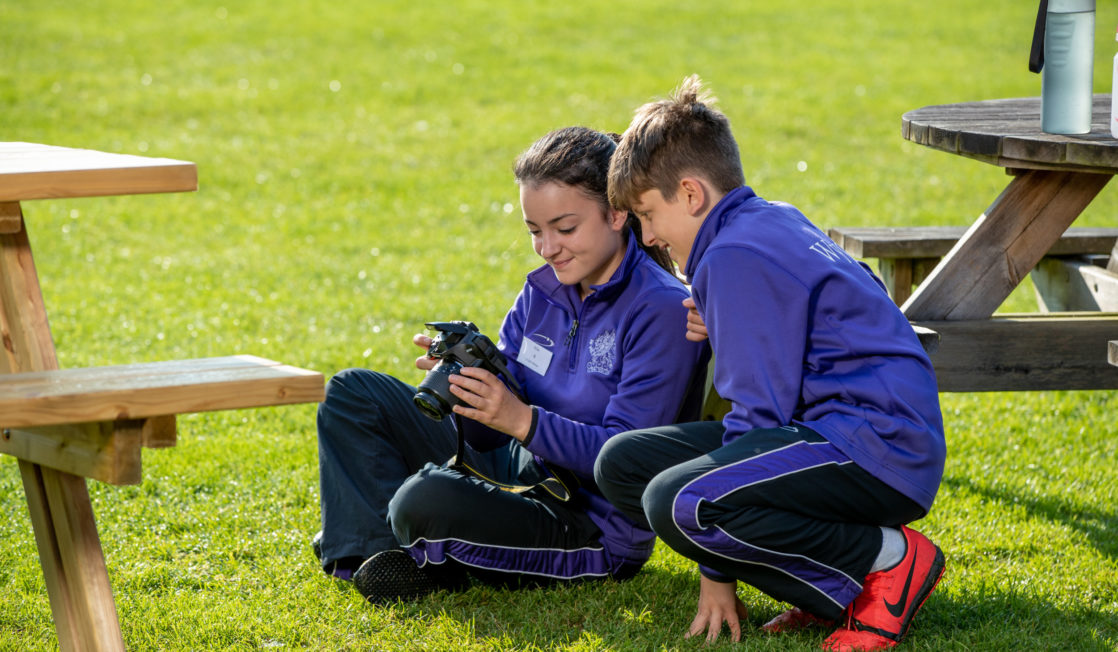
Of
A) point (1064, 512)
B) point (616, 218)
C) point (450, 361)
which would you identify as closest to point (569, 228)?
point (616, 218)

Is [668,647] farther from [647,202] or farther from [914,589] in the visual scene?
[647,202]

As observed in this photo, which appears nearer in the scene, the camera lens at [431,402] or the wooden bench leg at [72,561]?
the wooden bench leg at [72,561]

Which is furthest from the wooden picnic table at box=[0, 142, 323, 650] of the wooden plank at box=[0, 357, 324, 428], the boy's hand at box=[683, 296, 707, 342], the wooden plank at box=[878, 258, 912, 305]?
the wooden plank at box=[878, 258, 912, 305]

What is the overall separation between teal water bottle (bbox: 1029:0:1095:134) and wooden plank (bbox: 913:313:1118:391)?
535 millimetres

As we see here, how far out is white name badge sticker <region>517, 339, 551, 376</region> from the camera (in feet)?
10.3

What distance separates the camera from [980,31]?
14547mm

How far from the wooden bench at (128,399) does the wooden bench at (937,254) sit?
2.39 m

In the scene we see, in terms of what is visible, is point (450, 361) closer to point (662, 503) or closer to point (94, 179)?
point (662, 503)

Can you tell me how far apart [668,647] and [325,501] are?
3.20 ft

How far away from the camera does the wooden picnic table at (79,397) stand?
1948 millimetres

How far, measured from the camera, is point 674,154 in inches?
106

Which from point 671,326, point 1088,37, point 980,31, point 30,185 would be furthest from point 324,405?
point 980,31

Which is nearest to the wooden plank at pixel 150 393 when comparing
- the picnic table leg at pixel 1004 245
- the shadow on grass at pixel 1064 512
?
the picnic table leg at pixel 1004 245

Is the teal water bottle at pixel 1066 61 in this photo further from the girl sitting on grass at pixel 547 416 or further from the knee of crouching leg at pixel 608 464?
the knee of crouching leg at pixel 608 464
